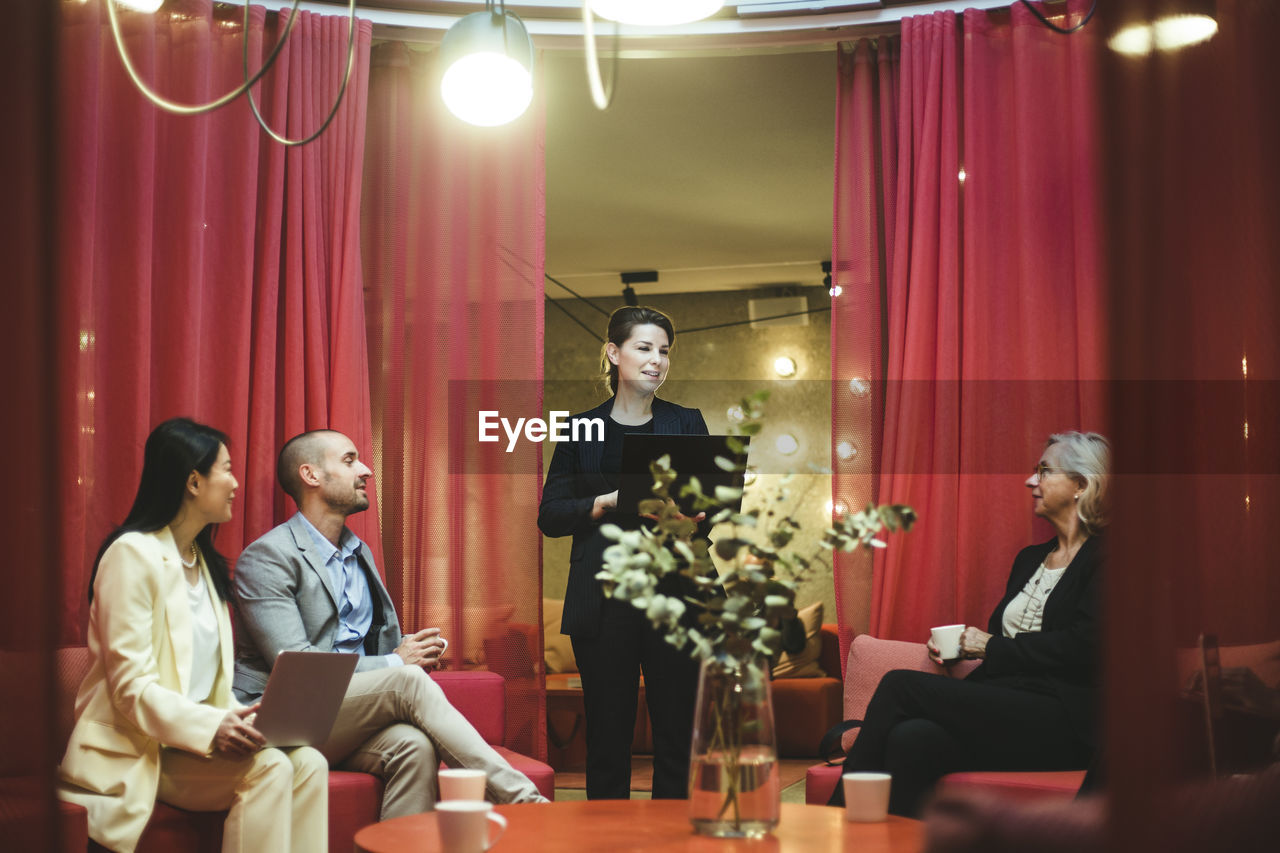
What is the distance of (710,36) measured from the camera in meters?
3.76

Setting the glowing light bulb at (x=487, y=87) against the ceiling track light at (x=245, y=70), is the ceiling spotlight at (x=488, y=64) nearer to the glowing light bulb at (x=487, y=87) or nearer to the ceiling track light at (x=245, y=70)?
the glowing light bulb at (x=487, y=87)

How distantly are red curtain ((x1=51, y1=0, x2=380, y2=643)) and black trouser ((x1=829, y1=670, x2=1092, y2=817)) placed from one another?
168 cm

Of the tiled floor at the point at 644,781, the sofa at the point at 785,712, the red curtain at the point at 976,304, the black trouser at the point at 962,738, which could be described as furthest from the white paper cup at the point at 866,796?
the sofa at the point at 785,712

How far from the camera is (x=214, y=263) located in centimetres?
343

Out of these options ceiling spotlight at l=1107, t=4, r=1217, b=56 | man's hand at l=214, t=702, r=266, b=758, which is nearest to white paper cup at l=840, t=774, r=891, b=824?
man's hand at l=214, t=702, r=266, b=758

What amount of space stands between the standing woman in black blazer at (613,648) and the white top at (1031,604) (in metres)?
0.85

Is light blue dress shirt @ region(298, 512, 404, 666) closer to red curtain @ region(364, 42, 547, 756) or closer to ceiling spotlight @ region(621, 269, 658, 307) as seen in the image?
red curtain @ region(364, 42, 547, 756)

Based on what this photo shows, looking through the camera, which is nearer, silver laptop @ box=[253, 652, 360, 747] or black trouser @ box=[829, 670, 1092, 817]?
silver laptop @ box=[253, 652, 360, 747]

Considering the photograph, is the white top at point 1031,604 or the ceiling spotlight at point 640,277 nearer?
the white top at point 1031,604

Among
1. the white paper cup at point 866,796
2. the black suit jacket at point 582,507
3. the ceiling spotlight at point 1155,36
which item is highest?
the ceiling spotlight at point 1155,36

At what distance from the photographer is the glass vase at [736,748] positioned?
5.61 ft

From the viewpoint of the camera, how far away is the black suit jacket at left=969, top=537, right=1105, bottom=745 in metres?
2.67

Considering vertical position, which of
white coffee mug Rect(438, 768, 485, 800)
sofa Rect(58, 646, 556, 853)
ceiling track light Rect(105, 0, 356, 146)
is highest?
ceiling track light Rect(105, 0, 356, 146)

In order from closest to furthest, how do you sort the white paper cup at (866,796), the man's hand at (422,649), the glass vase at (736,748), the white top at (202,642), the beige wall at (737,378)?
the glass vase at (736,748) < the white paper cup at (866,796) < the white top at (202,642) < the man's hand at (422,649) < the beige wall at (737,378)
